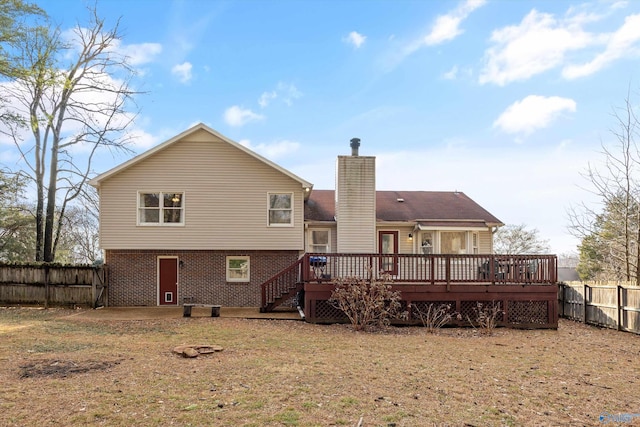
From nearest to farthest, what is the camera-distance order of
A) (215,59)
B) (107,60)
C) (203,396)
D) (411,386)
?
(203,396), (411,386), (215,59), (107,60)

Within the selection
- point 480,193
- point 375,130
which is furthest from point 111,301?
point 480,193

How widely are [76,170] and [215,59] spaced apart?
1171 cm

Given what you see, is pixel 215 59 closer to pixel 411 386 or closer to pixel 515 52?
pixel 515 52

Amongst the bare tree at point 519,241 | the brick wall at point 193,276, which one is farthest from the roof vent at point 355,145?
the bare tree at point 519,241

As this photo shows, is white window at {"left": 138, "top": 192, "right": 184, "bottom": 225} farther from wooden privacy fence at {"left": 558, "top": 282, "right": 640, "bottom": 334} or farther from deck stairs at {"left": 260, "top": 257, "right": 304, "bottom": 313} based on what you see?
wooden privacy fence at {"left": 558, "top": 282, "right": 640, "bottom": 334}

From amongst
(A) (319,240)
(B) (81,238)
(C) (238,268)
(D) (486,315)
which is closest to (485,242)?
(D) (486,315)

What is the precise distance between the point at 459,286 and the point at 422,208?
7398 millimetres

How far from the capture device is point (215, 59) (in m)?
16.9

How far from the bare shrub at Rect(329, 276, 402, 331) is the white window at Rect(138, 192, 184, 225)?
7.03 metres

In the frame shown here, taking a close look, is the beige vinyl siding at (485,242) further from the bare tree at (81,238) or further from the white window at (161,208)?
the bare tree at (81,238)

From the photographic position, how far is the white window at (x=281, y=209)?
16.2 meters

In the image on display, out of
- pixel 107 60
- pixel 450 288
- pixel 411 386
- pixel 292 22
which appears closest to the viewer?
pixel 411 386

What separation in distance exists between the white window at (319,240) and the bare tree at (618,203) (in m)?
9.90

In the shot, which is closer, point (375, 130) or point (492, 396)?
point (492, 396)
